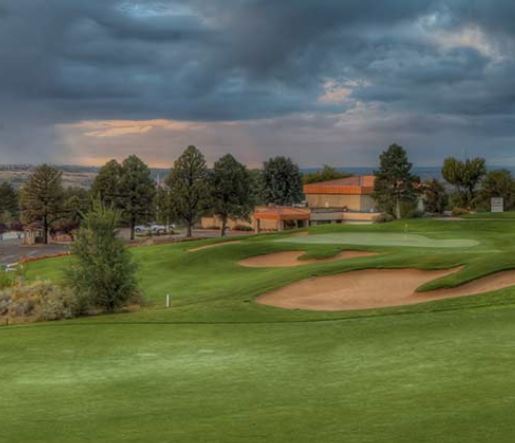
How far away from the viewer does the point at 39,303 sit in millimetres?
27000

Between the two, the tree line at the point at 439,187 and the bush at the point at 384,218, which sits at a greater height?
the tree line at the point at 439,187

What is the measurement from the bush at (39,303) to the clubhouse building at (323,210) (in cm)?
5852

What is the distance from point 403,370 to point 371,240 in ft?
113

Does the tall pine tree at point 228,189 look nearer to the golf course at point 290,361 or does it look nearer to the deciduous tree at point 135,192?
the deciduous tree at point 135,192

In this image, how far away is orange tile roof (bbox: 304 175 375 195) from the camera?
100475mm

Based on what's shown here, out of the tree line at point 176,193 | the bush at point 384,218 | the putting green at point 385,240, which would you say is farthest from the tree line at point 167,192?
the putting green at point 385,240

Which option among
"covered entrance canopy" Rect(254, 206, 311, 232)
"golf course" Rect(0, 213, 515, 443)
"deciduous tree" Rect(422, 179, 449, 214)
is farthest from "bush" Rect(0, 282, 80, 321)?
"deciduous tree" Rect(422, 179, 449, 214)

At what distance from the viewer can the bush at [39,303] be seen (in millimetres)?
26016

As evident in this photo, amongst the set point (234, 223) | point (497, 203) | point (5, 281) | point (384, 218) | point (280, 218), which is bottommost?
point (5, 281)

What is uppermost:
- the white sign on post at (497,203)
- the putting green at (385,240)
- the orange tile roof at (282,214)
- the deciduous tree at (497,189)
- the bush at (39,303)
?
the deciduous tree at (497,189)

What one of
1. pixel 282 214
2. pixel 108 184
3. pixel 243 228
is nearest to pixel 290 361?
pixel 108 184

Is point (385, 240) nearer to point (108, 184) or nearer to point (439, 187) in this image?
point (108, 184)

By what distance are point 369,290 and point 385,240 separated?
779 inches

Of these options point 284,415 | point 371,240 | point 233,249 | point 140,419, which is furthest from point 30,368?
point 371,240
